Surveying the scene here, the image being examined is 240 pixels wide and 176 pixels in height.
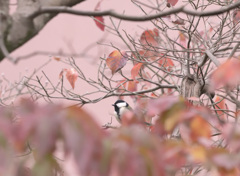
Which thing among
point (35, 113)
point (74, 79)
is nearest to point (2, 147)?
point (35, 113)

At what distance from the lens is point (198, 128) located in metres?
1.21

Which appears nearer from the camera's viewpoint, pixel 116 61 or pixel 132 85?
pixel 116 61

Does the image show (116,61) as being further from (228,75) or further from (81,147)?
(81,147)

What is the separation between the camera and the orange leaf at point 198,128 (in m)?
1.20

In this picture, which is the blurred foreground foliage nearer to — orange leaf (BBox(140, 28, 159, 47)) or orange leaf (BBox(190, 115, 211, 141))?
orange leaf (BBox(190, 115, 211, 141))

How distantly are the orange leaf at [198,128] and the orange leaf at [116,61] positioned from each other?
152 centimetres

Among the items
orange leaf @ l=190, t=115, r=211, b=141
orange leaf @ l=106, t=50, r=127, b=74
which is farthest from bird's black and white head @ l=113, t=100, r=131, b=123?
orange leaf @ l=190, t=115, r=211, b=141

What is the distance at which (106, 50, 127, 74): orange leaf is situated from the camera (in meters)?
2.71

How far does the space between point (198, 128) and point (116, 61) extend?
1.55 metres

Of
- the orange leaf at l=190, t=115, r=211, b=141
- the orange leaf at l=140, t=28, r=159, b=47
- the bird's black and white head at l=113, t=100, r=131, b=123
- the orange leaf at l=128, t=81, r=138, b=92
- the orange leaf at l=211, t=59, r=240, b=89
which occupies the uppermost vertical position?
the orange leaf at l=140, t=28, r=159, b=47

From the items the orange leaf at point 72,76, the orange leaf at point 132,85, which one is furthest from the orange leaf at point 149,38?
the orange leaf at point 72,76

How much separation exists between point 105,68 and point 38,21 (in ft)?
5.02

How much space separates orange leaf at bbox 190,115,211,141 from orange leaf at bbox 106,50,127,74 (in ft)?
4.99

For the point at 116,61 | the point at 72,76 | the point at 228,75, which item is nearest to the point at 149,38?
the point at 116,61
